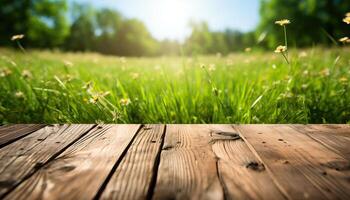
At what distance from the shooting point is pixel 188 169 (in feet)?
3.77

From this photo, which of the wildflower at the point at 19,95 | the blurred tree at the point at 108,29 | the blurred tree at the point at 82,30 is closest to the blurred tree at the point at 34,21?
the blurred tree at the point at 82,30

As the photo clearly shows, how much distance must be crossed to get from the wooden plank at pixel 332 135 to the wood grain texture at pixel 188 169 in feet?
1.65

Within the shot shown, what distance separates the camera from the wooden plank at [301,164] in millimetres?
984

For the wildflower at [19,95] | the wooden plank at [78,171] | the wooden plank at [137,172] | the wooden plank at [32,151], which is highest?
the wildflower at [19,95]

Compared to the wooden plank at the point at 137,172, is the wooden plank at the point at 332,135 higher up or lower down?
lower down

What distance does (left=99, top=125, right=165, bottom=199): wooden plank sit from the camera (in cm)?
96

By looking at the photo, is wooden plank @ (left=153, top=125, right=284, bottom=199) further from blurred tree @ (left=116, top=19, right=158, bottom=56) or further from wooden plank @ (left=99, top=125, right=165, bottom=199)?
blurred tree @ (left=116, top=19, right=158, bottom=56)

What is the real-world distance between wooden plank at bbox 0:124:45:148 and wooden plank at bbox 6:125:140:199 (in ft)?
1.08

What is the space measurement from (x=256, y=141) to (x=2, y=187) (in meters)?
1.01

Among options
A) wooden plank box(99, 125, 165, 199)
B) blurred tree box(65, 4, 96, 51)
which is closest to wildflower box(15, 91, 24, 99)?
wooden plank box(99, 125, 165, 199)

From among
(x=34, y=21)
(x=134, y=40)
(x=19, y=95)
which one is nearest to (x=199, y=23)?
(x=34, y=21)

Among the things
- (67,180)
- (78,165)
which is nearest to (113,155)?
(78,165)

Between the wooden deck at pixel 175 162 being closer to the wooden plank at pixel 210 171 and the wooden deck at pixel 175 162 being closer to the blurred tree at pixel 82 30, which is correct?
the wooden plank at pixel 210 171

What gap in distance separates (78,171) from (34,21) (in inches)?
1363
